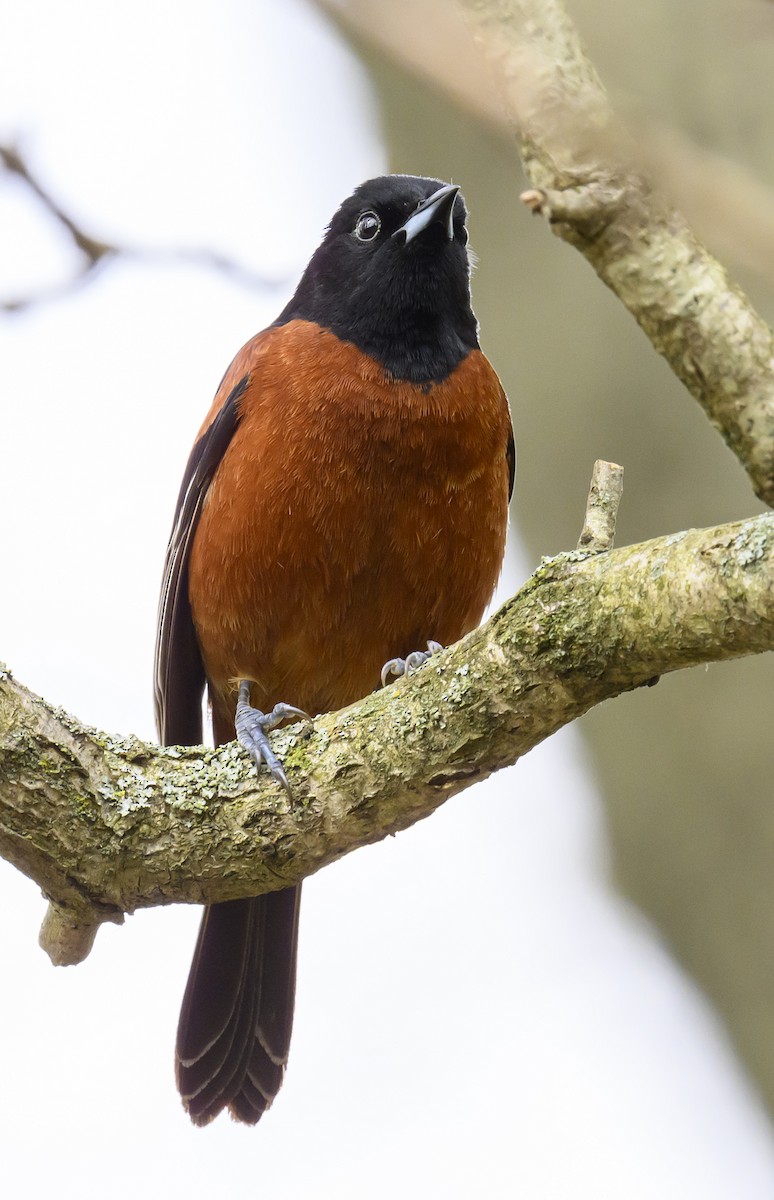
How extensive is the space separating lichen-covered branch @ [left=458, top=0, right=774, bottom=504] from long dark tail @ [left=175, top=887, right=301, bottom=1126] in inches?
109

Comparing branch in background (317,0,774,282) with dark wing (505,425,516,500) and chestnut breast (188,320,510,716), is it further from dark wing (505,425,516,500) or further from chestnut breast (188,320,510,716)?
dark wing (505,425,516,500)

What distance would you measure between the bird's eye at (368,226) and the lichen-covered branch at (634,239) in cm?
229

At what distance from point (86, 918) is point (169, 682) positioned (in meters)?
1.30

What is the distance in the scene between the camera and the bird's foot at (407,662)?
3480mm

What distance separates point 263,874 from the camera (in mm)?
2709

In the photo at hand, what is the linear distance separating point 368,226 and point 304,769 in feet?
6.84

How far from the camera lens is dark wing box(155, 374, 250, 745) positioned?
3.93 m

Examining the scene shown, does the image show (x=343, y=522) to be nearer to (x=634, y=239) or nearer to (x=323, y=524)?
(x=323, y=524)

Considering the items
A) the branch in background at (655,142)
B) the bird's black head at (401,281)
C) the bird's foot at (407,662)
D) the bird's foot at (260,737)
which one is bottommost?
the branch in background at (655,142)

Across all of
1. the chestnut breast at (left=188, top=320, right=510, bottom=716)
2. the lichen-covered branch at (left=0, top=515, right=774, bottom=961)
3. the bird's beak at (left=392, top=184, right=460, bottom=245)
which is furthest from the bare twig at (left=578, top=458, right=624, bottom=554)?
the bird's beak at (left=392, top=184, right=460, bottom=245)

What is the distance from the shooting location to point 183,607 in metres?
4.02

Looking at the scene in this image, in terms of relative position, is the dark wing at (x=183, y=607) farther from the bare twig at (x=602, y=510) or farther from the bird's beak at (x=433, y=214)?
the bare twig at (x=602, y=510)

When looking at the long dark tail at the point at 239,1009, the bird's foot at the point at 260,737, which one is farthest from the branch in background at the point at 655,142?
the long dark tail at the point at 239,1009

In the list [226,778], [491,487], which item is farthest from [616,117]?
[491,487]
